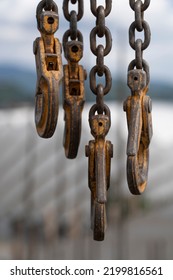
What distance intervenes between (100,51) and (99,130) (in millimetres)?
114

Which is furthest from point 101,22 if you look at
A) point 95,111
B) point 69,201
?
point 69,201

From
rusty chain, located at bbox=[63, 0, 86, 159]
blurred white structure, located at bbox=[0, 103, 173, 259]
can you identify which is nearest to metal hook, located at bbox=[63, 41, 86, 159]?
rusty chain, located at bbox=[63, 0, 86, 159]

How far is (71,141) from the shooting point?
1.14 meters

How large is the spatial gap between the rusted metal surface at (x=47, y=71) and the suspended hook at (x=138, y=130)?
0.11 m

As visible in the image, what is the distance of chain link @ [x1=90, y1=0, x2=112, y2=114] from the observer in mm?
1104

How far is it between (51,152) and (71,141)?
617cm

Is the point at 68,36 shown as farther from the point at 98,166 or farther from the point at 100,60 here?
the point at 98,166

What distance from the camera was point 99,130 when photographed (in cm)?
110

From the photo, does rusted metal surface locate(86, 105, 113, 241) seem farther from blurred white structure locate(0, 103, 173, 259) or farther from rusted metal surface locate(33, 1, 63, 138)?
blurred white structure locate(0, 103, 173, 259)

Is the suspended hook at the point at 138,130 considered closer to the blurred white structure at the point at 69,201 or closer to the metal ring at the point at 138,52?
the metal ring at the point at 138,52

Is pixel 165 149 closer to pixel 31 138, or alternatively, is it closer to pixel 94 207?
pixel 31 138

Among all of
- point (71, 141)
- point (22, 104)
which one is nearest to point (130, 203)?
point (22, 104)

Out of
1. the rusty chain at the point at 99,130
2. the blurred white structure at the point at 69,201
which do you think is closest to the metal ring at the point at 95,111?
the rusty chain at the point at 99,130

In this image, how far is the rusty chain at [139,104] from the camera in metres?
1.08
